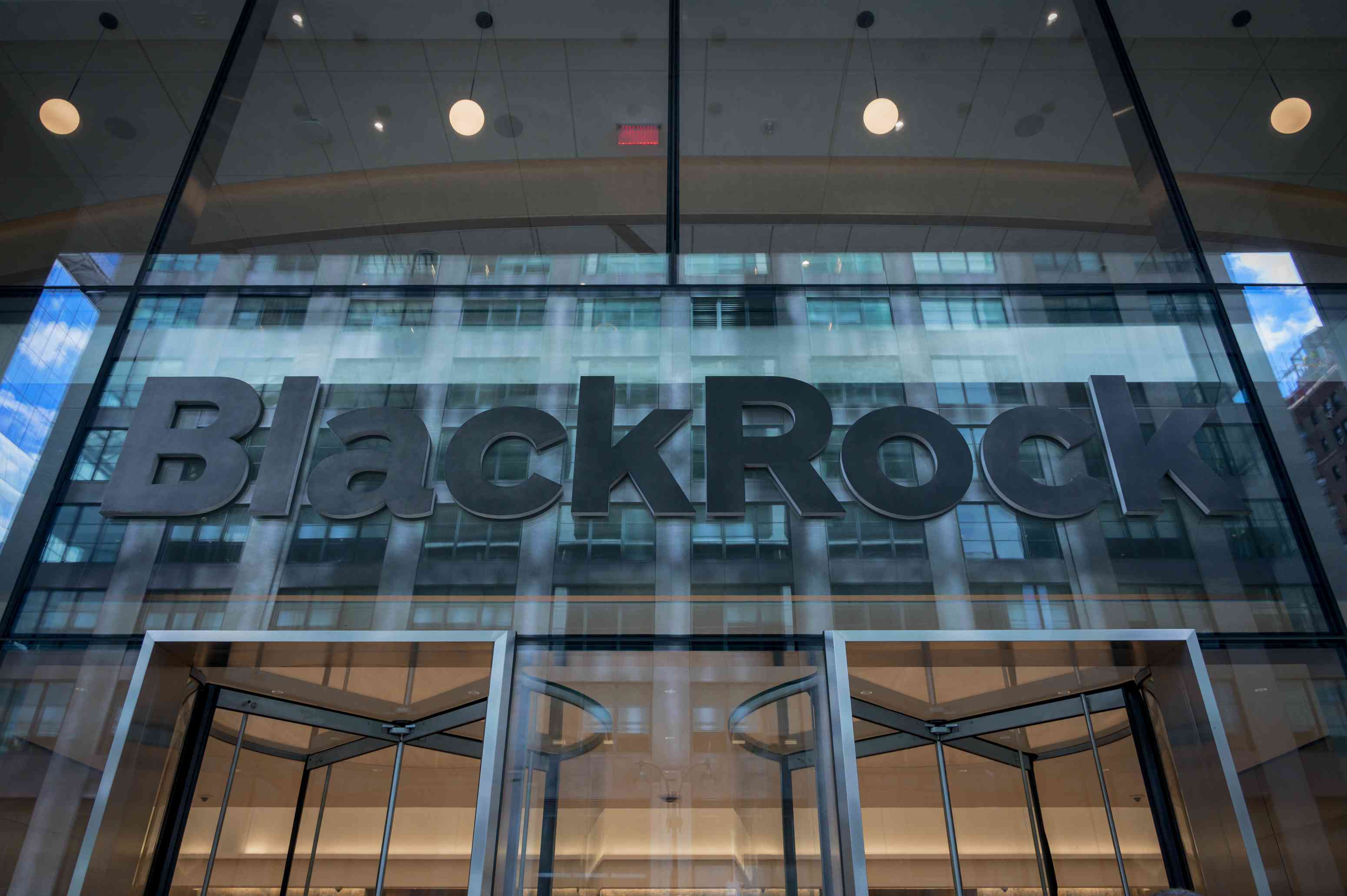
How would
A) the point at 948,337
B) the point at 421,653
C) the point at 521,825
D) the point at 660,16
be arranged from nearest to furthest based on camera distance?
the point at 521,825
the point at 421,653
the point at 948,337
the point at 660,16

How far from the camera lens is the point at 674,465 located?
18.5ft

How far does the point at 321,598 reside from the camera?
5.21 meters

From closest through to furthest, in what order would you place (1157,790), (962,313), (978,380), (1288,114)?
(1157,790), (978,380), (962,313), (1288,114)

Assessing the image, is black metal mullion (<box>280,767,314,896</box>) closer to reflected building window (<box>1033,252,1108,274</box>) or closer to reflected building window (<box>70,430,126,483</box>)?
reflected building window (<box>70,430,126,483</box>)

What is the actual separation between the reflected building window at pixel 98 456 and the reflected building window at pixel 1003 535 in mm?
5278

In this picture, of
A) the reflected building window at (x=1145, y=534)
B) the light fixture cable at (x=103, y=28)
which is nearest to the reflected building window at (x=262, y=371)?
the light fixture cable at (x=103, y=28)

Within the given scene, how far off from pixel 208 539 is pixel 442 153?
3.54 m

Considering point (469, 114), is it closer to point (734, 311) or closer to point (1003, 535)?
point (734, 311)

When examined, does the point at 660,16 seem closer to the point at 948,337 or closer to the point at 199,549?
the point at 948,337

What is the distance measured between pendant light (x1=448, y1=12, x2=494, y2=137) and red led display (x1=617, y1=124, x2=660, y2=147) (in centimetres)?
113

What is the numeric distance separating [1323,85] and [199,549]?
8804 mm

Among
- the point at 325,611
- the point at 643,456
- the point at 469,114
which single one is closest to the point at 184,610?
the point at 325,611

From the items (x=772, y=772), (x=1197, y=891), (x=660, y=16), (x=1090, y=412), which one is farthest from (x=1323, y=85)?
(x=772, y=772)

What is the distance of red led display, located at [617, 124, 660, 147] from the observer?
7.22 metres
